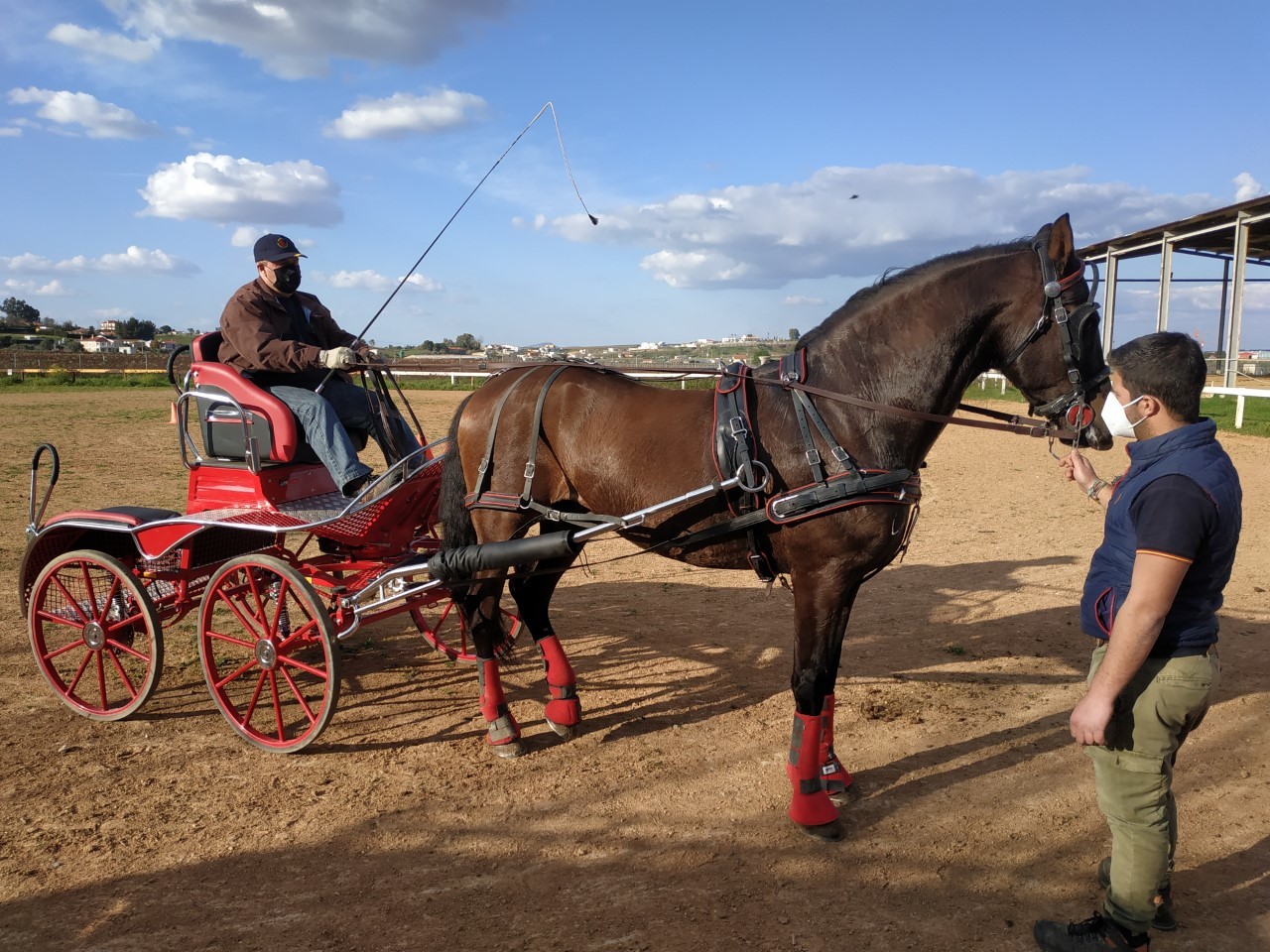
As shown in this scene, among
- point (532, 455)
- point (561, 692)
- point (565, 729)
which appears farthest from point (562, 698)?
point (532, 455)

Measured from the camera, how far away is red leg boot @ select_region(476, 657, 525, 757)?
4.60 metres

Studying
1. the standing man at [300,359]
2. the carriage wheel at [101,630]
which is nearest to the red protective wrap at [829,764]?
the standing man at [300,359]

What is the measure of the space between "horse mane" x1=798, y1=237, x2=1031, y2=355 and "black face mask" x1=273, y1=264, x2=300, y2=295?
3.23 m

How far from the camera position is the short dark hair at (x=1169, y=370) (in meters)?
2.54

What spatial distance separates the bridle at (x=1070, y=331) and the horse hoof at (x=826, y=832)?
79.0 inches

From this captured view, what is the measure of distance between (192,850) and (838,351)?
3582mm

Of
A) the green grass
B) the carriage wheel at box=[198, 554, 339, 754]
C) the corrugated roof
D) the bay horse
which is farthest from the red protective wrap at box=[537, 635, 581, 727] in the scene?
the corrugated roof

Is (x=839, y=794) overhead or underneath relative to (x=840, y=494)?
underneath

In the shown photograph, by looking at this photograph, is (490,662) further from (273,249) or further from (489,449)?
(273,249)

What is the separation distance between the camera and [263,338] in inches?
191

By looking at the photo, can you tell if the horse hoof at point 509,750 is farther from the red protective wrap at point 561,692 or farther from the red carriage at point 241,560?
the red carriage at point 241,560

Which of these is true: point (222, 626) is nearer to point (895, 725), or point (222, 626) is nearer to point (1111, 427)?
point (895, 725)

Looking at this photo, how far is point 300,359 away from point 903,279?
3.24m

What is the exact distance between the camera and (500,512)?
4.58 meters
